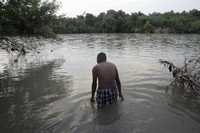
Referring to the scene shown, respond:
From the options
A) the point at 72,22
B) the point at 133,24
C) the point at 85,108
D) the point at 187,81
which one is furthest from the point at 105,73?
the point at 133,24

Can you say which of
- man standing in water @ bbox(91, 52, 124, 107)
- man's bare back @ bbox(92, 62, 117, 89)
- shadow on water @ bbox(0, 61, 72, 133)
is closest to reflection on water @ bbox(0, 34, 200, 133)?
shadow on water @ bbox(0, 61, 72, 133)

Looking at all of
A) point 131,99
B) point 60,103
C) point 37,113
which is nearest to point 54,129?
point 37,113

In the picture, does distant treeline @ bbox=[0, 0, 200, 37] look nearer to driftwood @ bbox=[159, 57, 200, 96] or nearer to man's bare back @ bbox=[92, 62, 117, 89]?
man's bare back @ bbox=[92, 62, 117, 89]

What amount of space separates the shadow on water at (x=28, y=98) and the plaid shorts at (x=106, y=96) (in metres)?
1.53

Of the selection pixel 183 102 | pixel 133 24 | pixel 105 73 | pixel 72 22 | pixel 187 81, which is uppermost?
pixel 72 22

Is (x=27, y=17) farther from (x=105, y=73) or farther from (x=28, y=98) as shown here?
(x=105, y=73)

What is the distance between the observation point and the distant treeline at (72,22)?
11648mm

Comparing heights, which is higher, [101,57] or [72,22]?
[72,22]

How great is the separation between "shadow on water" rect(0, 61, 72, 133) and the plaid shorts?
153 cm

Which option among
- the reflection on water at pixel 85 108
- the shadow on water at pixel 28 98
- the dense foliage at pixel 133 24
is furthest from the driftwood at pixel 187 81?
the dense foliage at pixel 133 24

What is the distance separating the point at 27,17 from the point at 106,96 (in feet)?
→ 26.1

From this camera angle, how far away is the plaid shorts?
264 inches

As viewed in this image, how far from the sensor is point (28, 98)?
8875mm

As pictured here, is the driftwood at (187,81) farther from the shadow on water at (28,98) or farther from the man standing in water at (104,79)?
the shadow on water at (28,98)
